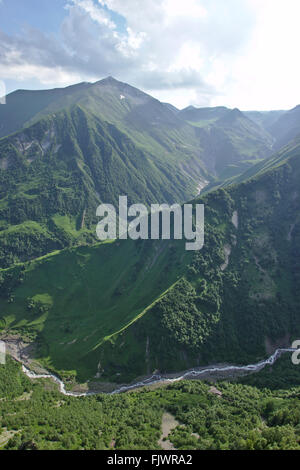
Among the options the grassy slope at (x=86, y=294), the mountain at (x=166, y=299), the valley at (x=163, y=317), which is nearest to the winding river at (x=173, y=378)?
the valley at (x=163, y=317)

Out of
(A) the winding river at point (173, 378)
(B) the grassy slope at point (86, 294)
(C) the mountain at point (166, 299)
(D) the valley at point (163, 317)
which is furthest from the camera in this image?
(B) the grassy slope at point (86, 294)

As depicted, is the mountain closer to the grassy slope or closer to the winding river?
the grassy slope

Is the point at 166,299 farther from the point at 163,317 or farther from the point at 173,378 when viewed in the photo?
the point at 173,378

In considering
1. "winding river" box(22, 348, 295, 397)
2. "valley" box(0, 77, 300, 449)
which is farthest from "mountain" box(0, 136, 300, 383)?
"winding river" box(22, 348, 295, 397)

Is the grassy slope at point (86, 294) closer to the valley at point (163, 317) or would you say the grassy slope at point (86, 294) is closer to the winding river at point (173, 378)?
the valley at point (163, 317)

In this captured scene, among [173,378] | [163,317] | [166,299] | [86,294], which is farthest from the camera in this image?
[86,294]

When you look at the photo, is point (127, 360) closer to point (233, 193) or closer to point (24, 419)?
point (24, 419)

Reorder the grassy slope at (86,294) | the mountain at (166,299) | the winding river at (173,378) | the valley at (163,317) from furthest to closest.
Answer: the grassy slope at (86,294) → the mountain at (166,299) → the winding river at (173,378) → the valley at (163,317)

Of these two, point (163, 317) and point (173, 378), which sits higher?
point (163, 317)

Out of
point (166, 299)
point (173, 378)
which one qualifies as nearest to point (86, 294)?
point (166, 299)
